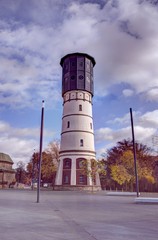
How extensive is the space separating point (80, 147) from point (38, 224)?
3697cm

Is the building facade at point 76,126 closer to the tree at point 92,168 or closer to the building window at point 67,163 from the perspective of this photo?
the building window at point 67,163

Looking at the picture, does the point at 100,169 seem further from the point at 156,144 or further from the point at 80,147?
the point at 156,144

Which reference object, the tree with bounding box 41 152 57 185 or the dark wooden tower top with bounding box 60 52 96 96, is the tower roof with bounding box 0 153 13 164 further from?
the dark wooden tower top with bounding box 60 52 96 96

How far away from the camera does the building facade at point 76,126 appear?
43.6 m

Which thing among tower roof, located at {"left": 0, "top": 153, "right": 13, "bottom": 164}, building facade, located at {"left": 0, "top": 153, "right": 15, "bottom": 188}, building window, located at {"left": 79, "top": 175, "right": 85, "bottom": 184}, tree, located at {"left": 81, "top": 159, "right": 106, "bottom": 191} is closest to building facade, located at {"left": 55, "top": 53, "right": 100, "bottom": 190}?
building window, located at {"left": 79, "top": 175, "right": 85, "bottom": 184}

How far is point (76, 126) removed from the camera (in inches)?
1781

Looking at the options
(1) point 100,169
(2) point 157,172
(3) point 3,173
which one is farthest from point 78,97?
(3) point 3,173

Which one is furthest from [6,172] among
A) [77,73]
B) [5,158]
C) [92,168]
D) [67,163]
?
[77,73]

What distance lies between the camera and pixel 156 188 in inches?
1843

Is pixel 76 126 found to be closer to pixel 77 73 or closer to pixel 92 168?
pixel 92 168

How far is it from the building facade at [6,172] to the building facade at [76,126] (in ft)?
90.2

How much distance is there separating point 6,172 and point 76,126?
34.6 meters

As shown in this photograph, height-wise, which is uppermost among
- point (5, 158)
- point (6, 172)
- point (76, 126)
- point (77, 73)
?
point (77, 73)

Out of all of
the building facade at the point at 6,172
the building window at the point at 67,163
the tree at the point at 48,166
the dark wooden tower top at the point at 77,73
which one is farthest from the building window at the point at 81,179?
the building facade at the point at 6,172
